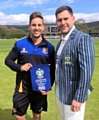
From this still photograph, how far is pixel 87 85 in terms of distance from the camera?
255cm

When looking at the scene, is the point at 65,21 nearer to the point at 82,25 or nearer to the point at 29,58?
the point at 29,58

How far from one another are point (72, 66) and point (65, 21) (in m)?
0.52

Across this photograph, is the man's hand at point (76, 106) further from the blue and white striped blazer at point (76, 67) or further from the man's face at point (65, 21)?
the man's face at point (65, 21)

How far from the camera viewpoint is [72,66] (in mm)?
2611

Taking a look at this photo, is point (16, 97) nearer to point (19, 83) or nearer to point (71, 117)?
point (19, 83)

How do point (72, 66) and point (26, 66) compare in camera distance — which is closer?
point (72, 66)

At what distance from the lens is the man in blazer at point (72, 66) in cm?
250

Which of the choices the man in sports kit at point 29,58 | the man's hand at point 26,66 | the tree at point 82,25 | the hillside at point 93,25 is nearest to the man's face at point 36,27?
the man in sports kit at point 29,58

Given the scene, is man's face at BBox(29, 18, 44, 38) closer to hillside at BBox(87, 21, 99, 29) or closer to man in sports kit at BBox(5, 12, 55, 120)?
man in sports kit at BBox(5, 12, 55, 120)

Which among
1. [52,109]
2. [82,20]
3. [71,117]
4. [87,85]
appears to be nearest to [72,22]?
[87,85]

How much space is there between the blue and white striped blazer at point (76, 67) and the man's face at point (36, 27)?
0.62 m

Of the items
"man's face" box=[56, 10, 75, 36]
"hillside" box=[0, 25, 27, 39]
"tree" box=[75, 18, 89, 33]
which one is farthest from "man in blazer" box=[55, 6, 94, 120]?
"tree" box=[75, 18, 89, 33]

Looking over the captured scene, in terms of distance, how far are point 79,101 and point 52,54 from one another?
95 cm

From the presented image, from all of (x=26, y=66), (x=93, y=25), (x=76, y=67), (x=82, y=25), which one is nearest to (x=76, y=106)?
(x=76, y=67)
